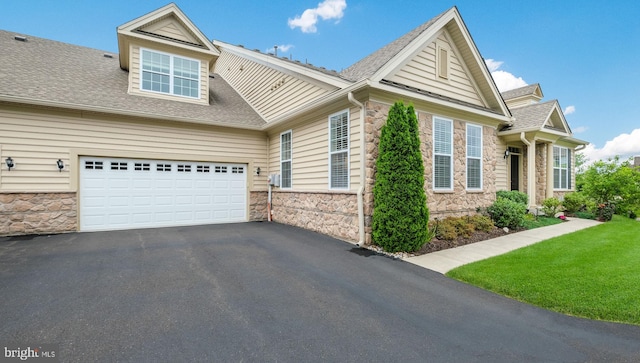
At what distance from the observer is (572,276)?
453cm

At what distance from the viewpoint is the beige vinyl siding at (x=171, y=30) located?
980 centimetres

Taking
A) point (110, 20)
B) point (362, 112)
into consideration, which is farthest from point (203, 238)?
point (110, 20)

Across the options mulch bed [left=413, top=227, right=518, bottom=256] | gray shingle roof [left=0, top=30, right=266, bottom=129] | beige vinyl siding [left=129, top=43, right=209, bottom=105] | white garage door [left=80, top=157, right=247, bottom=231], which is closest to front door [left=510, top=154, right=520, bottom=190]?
mulch bed [left=413, top=227, right=518, bottom=256]

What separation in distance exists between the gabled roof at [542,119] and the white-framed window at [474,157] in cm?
267

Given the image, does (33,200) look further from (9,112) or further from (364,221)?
(364,221)

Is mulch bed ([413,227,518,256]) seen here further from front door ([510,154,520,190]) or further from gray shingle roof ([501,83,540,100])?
gray shingle roof ([501,83,540,100])

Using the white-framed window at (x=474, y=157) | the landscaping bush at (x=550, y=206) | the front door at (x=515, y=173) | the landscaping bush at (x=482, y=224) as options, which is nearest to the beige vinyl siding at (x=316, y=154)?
the landscaping bush at (x=482, y=224)

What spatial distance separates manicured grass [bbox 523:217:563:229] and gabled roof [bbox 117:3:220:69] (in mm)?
12313

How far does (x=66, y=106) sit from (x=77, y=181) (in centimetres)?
205

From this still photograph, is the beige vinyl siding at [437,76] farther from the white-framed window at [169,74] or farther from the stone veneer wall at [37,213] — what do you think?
the stone veneer wall at [37,213]

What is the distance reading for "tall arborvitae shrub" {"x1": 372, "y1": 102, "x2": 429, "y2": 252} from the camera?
600 centimetres

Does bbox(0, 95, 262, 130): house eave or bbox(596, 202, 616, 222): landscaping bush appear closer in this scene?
bbox(0, 95, 262, 130): house eave

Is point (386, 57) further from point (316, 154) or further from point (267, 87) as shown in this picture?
point (267, 87)

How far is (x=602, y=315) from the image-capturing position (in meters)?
3.34
